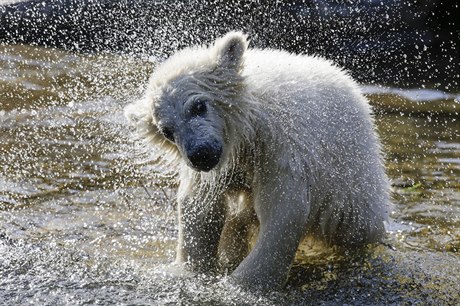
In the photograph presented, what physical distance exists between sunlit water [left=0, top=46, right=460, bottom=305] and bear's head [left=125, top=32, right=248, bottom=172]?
1.68 ft

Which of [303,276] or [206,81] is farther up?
[206,81]

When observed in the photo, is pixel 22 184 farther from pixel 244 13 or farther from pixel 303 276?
pixel 244 13

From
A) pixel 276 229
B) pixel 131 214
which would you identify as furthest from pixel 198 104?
pixel 131 214

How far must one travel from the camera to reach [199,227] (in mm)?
4711

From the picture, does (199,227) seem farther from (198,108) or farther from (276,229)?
(198,108)

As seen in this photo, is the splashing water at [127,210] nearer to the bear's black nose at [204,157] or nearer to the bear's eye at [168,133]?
the bear's eye at [168,133]

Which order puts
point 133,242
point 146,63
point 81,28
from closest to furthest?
point 133,242 < point 146,63 < point 81,28

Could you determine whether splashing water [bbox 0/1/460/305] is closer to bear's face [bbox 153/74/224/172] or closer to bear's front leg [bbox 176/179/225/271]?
bear's front leg [bbox 176/179/225/271]

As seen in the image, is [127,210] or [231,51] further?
[127,210]

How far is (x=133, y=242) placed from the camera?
17.0ft

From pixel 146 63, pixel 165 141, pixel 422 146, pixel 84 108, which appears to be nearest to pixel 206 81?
pixel 165 141

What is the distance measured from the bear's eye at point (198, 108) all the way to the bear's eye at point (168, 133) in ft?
0.48

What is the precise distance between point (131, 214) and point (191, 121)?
1.50 metres

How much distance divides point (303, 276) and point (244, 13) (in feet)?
22.6
